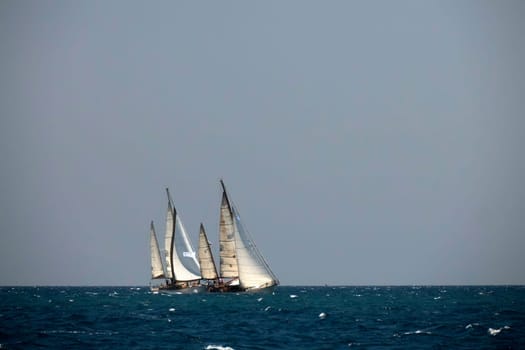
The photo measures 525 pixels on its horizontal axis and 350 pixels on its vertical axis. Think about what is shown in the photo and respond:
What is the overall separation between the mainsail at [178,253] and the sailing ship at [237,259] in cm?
1685

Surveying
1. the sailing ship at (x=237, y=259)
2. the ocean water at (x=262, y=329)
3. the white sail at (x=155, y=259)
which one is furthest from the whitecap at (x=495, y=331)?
the white sail at (x=155, y=259)

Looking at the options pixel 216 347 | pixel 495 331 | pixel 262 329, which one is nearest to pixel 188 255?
pixel 262 329

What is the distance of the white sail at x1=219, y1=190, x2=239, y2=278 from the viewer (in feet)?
420

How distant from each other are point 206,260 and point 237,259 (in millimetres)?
15140

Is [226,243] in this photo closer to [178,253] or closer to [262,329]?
[178,253]

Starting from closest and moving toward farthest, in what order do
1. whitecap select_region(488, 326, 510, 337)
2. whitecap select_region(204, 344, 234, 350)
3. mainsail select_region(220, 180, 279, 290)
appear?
whitecap select_region(204, 344, 234, 350) → whitecap select_region(488, 326, 510, 337) → mainsail select_region(220, 180, 279, 290)

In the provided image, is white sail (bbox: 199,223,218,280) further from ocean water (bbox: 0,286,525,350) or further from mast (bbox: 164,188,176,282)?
ocean water (bbox: 0,286,525,350)

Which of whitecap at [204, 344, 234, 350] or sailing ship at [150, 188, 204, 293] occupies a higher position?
sailing ship at [150, 188, 204, 293]

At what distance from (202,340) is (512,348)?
19941mm

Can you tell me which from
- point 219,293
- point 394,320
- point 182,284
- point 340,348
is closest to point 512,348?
point 340,348

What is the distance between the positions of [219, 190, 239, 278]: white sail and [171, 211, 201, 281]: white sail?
60.5 feet

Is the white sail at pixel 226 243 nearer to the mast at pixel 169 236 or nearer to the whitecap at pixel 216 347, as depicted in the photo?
the mast at pixel 169 236

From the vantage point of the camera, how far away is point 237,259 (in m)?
128

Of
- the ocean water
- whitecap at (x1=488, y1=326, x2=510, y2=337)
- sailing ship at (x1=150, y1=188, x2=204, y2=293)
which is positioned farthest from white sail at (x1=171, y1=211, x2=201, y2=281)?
whitecap at (x1=488, y1=326, x2=510, y2=337)
